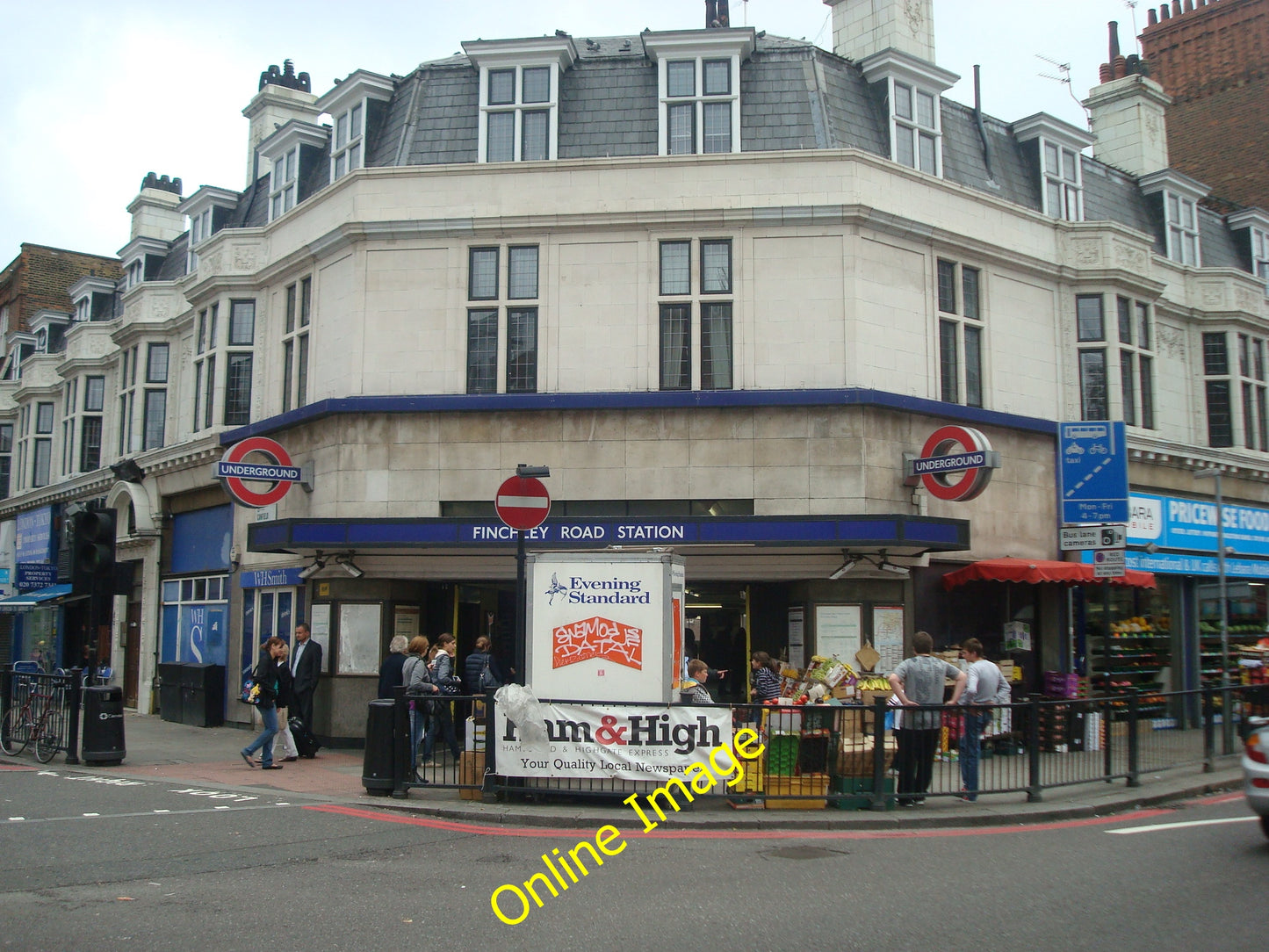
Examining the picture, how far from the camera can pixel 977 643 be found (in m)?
13.3

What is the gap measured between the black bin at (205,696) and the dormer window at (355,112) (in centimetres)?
951

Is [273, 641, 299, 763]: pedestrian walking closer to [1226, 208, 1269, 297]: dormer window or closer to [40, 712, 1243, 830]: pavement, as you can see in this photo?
[40, 712, 1243, 830]: pavement

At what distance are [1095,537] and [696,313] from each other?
6676 mm

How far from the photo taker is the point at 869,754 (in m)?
11.1

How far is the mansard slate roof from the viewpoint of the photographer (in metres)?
17.9

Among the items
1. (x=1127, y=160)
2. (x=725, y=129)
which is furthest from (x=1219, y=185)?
(x=725, y=129)

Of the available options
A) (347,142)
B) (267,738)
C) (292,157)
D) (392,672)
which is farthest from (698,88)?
(267,738)

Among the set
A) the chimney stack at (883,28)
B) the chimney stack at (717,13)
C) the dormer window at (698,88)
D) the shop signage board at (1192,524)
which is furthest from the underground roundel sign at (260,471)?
the shop signage board at (1192,524)

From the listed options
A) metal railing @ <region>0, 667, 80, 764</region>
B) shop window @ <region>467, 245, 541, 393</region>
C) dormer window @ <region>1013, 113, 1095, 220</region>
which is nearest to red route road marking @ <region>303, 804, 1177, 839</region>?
metal railing @ <region>0, 667, 80, 764</region>

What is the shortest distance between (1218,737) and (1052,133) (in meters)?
12.1

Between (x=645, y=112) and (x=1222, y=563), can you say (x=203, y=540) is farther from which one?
(x=1222, y=563)

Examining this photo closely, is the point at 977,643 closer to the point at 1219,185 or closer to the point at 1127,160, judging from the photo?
the point at 1127,160

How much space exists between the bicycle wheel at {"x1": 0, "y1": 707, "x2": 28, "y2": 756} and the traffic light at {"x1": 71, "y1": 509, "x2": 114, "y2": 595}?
4.96 meters

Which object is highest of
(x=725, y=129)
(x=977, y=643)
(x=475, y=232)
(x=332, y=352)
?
(x=725, y=129)
